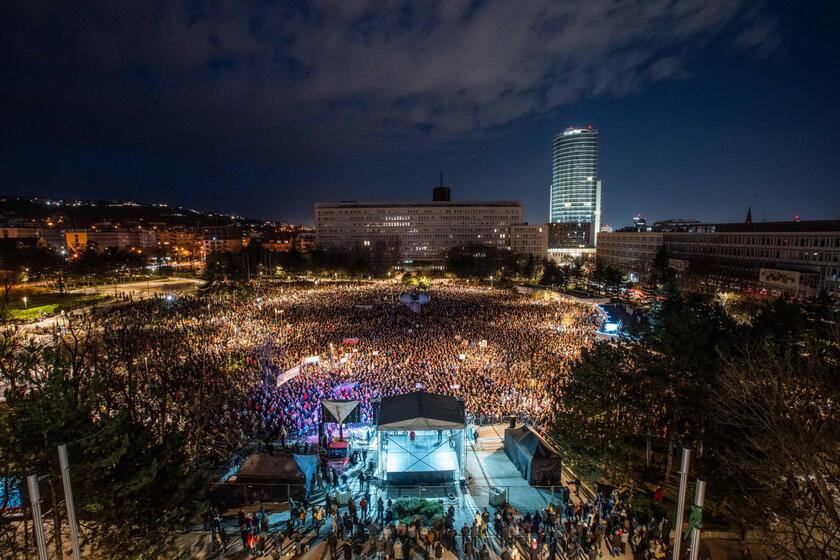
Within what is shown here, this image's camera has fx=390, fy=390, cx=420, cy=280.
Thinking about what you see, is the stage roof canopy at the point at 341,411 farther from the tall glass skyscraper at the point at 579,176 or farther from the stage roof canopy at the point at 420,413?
the tall glass skyscraper at the point at 579,176

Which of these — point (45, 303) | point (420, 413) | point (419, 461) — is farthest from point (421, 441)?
point (45, 303)

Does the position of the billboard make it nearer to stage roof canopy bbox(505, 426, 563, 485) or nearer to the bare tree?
the bare tree

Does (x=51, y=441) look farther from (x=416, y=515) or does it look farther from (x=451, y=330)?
(x=451, y=330)

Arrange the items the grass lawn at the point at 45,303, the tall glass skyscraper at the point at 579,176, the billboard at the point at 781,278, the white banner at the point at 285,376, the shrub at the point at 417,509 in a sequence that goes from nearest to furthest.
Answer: the shrub at the point at 417,509 → the white banner at the point at 285,376 → the grass lawn at the point at 45,303 → the billboard at the point at 781,278 → the tall glass skyscraper at the point at 579,176

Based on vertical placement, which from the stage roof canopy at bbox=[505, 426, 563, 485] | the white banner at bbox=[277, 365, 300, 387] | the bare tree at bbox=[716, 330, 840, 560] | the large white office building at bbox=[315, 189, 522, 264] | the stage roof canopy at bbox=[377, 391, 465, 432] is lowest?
the stage roof canopy at bbox=[505, 426, 563, 485]

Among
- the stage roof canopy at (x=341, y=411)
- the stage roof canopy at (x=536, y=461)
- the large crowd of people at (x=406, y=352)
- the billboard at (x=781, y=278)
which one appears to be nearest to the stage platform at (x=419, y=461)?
the stage roof canopy at (x=341, y=411)

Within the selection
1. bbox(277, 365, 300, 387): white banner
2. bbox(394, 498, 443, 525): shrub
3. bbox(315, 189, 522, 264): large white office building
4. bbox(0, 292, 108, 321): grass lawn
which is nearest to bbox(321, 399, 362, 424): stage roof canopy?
bbox(394, 498, 443, 525): shrub
